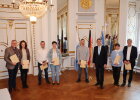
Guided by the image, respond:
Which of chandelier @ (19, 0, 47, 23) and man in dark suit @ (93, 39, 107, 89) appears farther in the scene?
man in dark suit @ (93, 39, 107, 89)

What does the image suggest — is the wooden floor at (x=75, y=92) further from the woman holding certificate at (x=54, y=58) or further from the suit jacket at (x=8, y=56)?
the suit jacket at (x=8, y=56)

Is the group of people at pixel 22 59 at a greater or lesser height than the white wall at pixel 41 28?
lesser

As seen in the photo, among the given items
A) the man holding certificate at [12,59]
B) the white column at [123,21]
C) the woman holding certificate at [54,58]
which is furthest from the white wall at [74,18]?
the man holding certificate at [12,59]

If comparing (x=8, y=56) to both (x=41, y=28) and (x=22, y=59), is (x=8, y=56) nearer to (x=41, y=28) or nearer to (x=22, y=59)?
(x=22, y=59)

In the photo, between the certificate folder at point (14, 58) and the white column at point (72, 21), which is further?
the white column at point (72, 21)

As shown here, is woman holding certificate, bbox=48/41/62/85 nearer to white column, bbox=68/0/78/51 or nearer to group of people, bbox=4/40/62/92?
group of people, bbox=4/40/62/92

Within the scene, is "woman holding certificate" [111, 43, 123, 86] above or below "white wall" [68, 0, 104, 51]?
below

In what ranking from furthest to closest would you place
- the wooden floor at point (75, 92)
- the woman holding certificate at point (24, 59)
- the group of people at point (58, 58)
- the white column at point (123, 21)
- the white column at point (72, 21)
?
the white column at point (72, 21) → the white column at point (123, 21) → the woman holding certificate at point (24, 59) → the group of people at point (58, 58) → the wooden floor at point (75, 92)

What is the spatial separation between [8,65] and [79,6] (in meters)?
4.17

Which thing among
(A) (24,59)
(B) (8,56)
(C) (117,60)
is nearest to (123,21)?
(C) (117,60)

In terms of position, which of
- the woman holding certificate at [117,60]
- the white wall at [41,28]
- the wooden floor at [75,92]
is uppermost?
the white wall at [41,28]

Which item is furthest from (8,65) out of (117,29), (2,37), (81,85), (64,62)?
(117,29)

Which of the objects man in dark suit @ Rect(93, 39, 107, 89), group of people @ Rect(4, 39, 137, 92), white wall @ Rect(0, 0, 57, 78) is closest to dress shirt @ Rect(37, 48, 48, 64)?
group of people @ Rect(4, 39, 137, 92)

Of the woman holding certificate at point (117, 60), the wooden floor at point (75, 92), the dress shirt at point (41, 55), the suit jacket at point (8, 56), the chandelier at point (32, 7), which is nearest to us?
the chandelier at point (32, 7)
